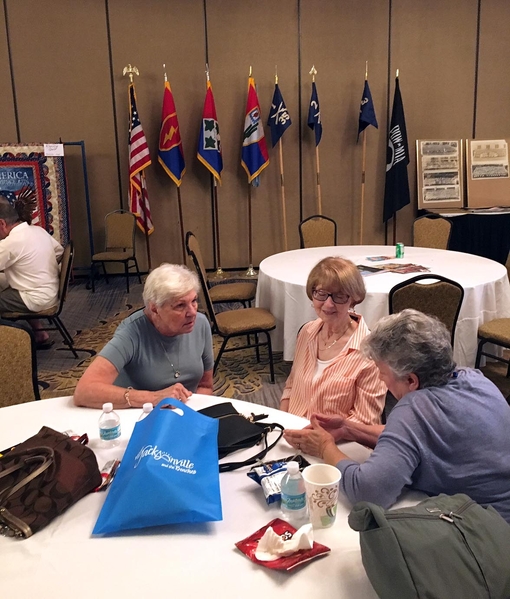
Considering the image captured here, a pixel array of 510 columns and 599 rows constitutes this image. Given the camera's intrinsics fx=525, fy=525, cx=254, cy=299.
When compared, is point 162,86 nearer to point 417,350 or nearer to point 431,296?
point 431,296

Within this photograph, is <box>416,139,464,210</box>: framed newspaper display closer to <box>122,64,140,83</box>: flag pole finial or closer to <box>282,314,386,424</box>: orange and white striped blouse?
<box>122,64,140,83</box>: flag pole finial

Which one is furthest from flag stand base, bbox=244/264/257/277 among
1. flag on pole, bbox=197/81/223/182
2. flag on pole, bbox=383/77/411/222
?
flag on pole, bbox=383/77/411/222

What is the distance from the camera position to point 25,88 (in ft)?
22.0

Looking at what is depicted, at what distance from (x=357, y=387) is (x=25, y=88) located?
6555 millimetres

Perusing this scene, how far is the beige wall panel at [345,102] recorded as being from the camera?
7.04m

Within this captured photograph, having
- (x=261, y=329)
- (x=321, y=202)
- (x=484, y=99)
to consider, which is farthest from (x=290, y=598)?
(x=484, y=99)

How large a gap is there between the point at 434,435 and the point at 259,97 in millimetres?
6610

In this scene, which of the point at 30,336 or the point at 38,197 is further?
the point at 38,197

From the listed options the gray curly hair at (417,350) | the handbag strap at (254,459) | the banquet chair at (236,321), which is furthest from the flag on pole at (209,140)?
the gray curly hair at (417,350)

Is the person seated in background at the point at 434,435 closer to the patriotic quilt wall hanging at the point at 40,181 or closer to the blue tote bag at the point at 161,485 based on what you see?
the blue tote bag at the point at 161,485

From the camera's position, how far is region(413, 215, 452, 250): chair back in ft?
17.3

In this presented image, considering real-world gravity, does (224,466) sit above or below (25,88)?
below

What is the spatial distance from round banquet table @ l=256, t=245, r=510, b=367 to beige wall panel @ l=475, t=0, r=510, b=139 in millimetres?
4344

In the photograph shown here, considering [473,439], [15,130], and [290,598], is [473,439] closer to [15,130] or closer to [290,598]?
[290,598]
